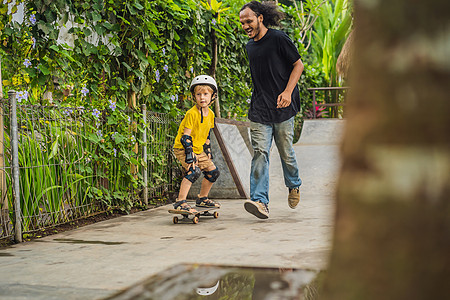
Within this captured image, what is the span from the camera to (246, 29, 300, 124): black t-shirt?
5168 mm

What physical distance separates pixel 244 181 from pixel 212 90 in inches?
71.1

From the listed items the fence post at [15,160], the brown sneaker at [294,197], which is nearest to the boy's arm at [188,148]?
the brown sneaker at [294,197]

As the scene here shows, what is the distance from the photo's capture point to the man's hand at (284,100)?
5047mm

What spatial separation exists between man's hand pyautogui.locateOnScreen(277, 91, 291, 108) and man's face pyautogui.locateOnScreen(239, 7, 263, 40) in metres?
0.63

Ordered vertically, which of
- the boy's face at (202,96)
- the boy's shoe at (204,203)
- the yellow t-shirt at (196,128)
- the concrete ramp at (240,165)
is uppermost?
the boy's face at (202,96)

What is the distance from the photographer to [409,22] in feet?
2.52

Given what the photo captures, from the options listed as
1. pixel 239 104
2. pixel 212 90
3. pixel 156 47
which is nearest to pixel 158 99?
pixel 156 47

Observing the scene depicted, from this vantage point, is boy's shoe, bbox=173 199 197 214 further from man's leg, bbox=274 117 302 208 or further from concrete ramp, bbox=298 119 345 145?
concrete ramp, bbox=298 119 345 145

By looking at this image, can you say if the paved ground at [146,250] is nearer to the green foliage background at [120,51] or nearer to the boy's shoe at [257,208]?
the boy's shoe at [257,208]

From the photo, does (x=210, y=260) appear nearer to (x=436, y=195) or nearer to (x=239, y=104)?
(x=436, y=195)

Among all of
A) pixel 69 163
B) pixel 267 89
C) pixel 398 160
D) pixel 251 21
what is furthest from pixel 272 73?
pixel 398 160

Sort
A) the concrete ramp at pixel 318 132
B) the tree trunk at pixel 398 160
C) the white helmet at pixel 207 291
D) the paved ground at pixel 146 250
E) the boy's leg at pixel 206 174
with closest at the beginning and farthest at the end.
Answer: the tree trunk at pixel 398 160
the white helmet at pixel 207 291
the paved ground at pixel 146 250
the boy's leg at pixel 206 174
the concrete ramp at pixel 318 132

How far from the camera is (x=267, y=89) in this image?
17.2ft

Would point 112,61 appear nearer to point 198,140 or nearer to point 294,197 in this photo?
point 198,140
